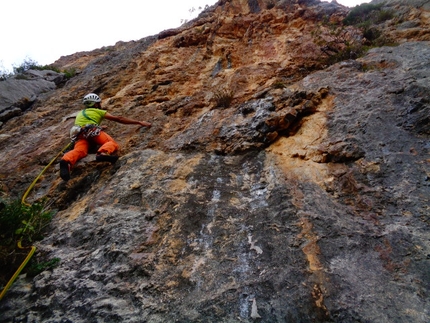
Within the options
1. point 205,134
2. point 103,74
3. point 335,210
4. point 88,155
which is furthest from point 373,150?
point 103,74

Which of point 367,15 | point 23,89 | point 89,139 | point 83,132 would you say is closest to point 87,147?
point 89,139

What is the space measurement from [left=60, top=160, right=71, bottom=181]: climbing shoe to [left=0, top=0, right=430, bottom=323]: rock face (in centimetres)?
23

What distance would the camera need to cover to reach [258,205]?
297cm

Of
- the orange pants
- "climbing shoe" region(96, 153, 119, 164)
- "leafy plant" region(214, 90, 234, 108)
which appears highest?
"leafy plant" region(214, 90, 234, 108)

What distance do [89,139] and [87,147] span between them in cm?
16

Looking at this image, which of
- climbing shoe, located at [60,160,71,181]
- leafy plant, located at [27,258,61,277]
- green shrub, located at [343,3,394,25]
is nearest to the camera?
leafy plant, located at [27,258,61,277]

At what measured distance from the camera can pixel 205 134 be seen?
4.36 m

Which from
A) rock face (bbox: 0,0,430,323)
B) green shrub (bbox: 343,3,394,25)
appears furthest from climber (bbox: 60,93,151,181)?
green shrub (bbox: 343,3,394,25)

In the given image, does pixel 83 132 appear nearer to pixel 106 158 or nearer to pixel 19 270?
pixel 106 158

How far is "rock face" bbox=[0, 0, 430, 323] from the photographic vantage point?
213 cm

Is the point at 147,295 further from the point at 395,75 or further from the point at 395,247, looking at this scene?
the point at 395,75

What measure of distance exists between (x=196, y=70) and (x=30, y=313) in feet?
19.1

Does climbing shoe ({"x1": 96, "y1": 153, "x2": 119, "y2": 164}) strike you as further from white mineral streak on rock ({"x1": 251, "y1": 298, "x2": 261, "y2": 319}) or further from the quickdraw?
white mineral streak on rock ({"x1": 251, "y1": 298, "x2": 261, "y2": 319})

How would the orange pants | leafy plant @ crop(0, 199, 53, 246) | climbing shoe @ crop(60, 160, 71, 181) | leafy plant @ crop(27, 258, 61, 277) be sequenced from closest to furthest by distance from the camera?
leafy plant @ crop(27, 258, 61, 277) < leafy plant @ crop(0, 199, 53, 246) < climbing shoe @ crop(60, 160, 71, 181) < the orange pants
